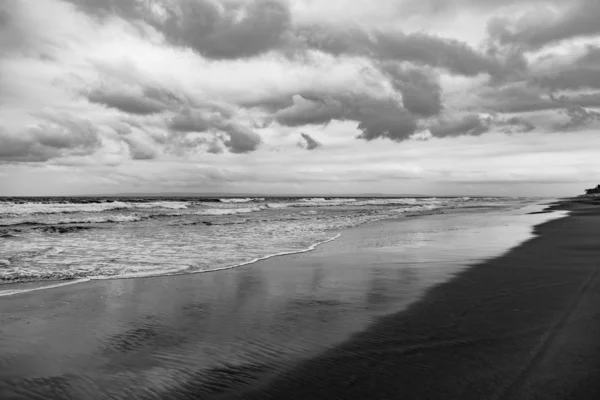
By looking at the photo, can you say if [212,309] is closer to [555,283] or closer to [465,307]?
[465,307]

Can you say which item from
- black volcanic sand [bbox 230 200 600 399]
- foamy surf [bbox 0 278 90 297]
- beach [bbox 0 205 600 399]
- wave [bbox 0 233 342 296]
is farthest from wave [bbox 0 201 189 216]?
black volcanic sand [bbox 230 200 600 399]

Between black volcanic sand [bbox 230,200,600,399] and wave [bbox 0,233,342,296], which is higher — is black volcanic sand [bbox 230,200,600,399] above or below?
above

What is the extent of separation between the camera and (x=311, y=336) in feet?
17.7

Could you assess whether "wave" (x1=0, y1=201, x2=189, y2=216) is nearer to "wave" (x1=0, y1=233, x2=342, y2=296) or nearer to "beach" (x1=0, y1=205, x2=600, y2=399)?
"wave" (x1=0, y1=233, x2=342, y2=296)

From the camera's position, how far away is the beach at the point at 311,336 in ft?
13.2

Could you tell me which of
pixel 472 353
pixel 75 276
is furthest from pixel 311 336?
pixel 75 276

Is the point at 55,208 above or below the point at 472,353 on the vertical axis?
above

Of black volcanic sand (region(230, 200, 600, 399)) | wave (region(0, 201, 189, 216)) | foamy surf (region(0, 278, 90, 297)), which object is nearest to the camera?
black volcanic sand (region(230, 200, 600, 399))

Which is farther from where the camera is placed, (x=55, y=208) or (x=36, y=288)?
(x=55, y=208)

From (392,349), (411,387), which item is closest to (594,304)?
(392,349)

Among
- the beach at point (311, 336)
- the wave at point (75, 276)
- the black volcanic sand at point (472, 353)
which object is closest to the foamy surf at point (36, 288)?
the wave at point (75, 276)

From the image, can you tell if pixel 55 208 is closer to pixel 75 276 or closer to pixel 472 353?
Answer: pixel 75 276

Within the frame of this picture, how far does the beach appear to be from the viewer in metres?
4.02

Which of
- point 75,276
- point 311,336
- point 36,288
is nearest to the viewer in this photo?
point 311,336
